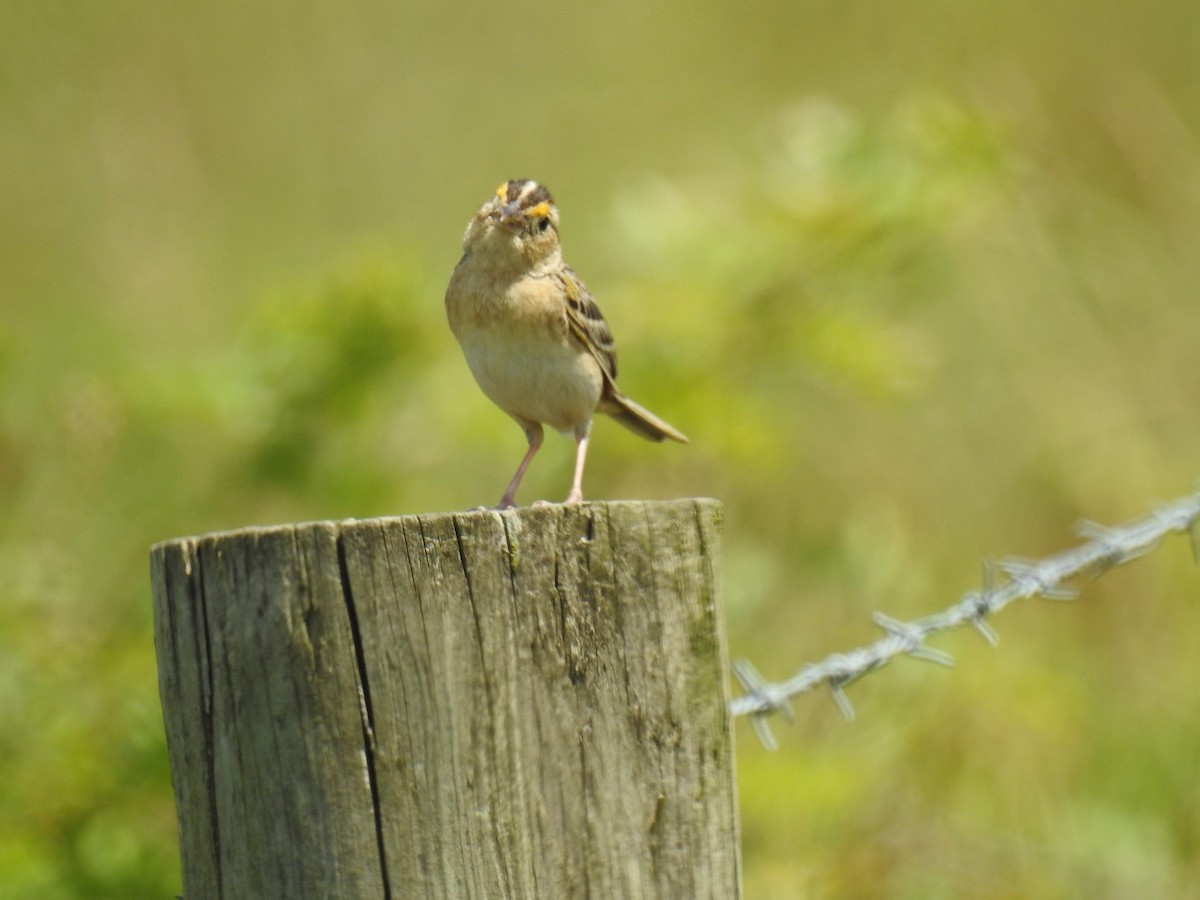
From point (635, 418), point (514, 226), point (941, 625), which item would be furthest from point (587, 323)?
point (941, 625)

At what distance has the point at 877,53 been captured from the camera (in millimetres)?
11836

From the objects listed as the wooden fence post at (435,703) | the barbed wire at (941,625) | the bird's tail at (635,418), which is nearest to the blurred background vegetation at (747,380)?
the bird's tail at (635,418)

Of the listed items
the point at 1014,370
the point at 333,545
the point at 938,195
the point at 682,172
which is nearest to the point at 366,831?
the point at 333,545

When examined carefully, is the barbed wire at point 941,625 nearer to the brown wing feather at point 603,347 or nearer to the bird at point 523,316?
the bird at point 523,316

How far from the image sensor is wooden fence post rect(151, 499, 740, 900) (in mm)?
2416

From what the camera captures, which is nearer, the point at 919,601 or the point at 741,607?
the point at 741,607

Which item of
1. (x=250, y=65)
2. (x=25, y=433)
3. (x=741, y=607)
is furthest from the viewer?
(x=250, y=65)

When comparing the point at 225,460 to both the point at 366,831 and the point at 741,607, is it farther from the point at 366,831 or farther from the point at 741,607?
the point at 366,831

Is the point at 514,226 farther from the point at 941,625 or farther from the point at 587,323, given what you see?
the point at 941,625

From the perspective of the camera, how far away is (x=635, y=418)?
581 cm

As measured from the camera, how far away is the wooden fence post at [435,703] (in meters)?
2.42

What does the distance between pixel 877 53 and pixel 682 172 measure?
2058 mm

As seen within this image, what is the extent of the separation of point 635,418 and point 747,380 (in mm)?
2256

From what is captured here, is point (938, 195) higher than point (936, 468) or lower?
higher
